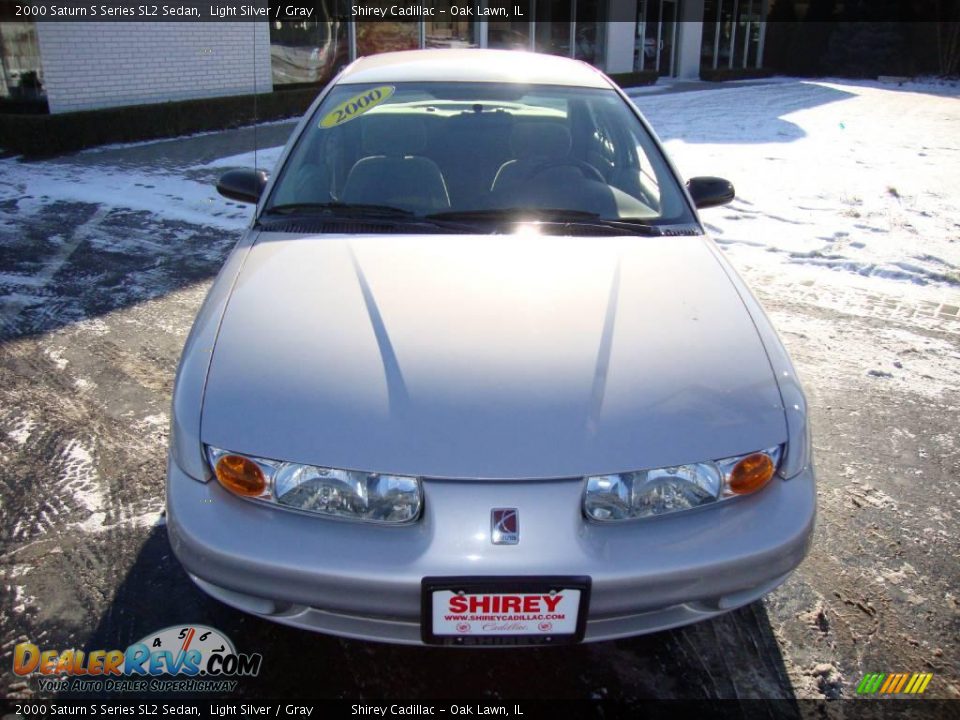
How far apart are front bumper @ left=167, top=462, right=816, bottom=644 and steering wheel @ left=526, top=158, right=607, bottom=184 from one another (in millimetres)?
1528

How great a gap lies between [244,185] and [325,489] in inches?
67.4

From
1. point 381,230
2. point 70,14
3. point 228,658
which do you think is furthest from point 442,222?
point 70,14

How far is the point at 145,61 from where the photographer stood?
10219 millimetres

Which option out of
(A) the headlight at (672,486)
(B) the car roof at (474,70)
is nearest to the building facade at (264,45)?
(B) the car roof at (474,70)

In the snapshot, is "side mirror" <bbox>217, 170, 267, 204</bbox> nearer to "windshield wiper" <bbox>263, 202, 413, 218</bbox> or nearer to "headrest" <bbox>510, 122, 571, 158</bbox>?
"windshield wiper" <bbox>263, 202, 413, 218</bbox>

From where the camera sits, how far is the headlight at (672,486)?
1689mm

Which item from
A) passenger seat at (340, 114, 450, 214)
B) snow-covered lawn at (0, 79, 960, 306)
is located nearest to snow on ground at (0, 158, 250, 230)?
snow-covered lawn at (0, 79, 960, 306)

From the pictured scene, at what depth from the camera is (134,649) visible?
206 centimetres

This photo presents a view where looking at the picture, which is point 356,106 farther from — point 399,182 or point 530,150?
point 530,150

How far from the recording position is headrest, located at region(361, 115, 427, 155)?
3005 mm

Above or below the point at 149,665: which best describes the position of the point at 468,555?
above

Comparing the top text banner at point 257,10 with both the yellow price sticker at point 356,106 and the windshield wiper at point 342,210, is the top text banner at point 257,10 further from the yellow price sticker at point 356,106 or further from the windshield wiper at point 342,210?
the windshield wiper at point 342,210

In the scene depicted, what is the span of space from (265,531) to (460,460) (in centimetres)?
47

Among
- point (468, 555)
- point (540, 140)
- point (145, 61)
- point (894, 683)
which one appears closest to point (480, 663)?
point (468, 555)
